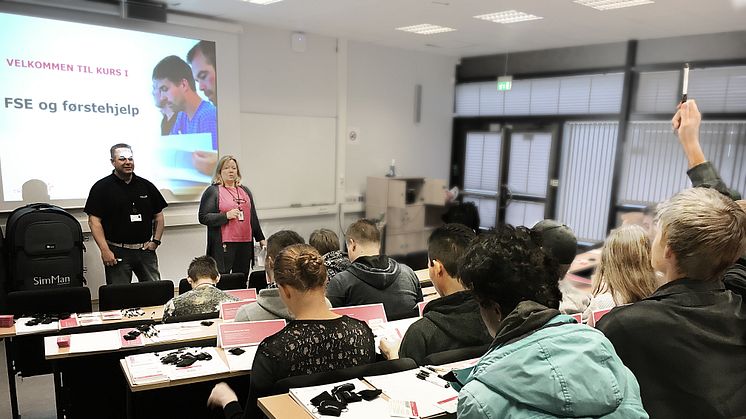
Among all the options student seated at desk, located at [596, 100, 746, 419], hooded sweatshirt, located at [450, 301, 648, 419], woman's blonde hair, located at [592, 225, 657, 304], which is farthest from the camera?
woman's blonde hair, located at [592, 225, 657, 304]

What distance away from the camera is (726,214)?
132 cm

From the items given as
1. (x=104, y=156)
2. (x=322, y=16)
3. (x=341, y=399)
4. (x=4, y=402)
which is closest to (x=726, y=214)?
(x=341, y=399)

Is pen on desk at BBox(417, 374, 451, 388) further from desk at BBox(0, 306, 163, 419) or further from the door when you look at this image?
the door

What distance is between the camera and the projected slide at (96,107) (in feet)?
14.3

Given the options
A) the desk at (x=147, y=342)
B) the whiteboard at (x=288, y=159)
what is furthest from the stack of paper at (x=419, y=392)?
the whiteboard at (x=288, y=159)

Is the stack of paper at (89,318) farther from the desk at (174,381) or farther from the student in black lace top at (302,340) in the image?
the student in black lace top at (302,340)

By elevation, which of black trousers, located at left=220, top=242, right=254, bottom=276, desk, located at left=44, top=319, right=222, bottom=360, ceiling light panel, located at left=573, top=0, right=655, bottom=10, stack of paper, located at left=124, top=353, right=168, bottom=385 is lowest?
black trousers, located at left=220, top=242, right=254, bottom=276

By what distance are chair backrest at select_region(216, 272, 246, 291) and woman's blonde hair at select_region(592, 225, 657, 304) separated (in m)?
2.50

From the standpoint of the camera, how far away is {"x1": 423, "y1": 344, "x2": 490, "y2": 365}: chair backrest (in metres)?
1.83

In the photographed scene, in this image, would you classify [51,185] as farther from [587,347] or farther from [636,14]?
[636,14]

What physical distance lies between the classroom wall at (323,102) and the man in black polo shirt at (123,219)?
94cm

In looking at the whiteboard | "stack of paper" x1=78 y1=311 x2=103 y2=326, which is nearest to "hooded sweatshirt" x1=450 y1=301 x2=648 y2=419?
"stack of paper" x1=78 y1=311 x2=103 y2=326

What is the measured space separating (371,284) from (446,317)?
0.85 metres

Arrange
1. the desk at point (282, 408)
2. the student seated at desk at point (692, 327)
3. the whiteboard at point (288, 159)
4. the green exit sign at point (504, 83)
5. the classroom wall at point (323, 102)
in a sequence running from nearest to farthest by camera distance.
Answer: the student seated at desk at point (692, 327) → the desk at point (282, 408) → the classroom wall at point (323, 102) → the whiteboard at point (288, 159) → the green exit sign at point (504, 83)
